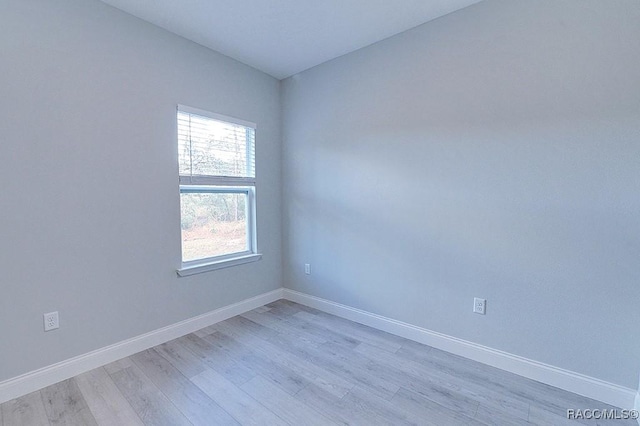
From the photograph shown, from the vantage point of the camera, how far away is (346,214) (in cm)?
282

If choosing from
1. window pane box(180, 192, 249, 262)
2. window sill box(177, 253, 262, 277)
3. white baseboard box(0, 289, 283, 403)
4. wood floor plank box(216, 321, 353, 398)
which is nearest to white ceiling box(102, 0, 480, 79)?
window pane box(180, 192, 249, 262)

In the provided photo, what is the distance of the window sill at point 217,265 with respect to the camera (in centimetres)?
250

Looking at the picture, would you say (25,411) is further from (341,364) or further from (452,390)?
(452,390)

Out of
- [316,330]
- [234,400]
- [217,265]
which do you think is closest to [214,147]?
[217,265]

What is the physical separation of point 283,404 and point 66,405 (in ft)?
4.16

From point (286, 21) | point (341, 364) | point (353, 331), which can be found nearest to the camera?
point (341, 364)

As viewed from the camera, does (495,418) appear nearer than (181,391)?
Yes

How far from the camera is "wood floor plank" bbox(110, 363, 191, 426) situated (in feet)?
5.07

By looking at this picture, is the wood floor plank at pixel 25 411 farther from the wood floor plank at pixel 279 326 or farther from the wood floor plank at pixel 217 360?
the wood floor plank at pixel 279 326

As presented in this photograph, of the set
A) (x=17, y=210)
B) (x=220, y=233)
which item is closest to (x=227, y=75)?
(x=220, y=233)

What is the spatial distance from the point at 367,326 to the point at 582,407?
149 cm

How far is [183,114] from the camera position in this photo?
8.04 feet

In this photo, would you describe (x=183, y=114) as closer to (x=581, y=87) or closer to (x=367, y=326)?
(x=367, y=326)

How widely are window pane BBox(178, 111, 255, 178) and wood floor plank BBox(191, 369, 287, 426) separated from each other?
163 cm
